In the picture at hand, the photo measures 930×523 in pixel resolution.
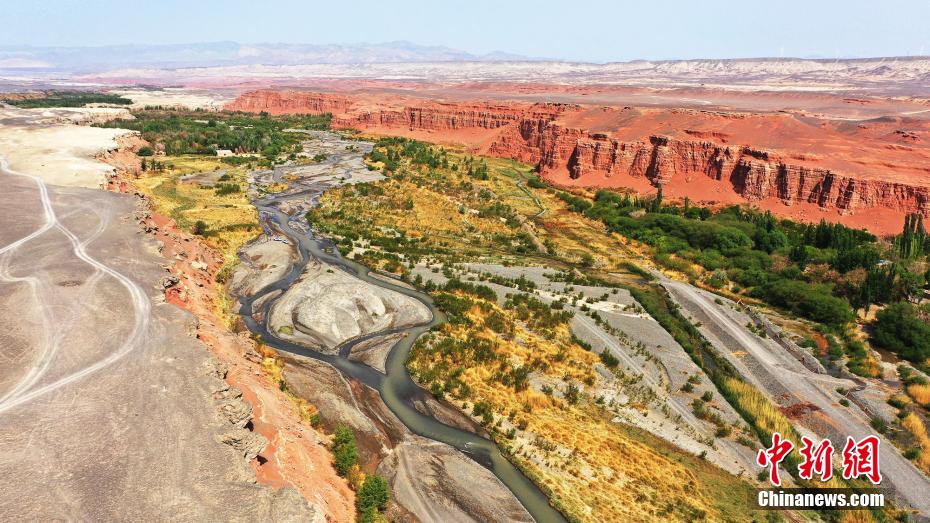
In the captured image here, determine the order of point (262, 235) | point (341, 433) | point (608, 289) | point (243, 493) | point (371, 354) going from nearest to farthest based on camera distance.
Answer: point (243, 493)
point (341, 433)
point (371, 354)
point (608, 289)
point (262, 235)

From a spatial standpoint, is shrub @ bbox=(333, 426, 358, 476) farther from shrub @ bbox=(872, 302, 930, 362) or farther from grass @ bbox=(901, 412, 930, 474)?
shrub @ bbox=(872, 302, 930, 362)

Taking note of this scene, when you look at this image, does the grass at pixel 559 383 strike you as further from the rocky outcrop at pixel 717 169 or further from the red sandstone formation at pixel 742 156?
the rocky outcrop at pixel 717 169

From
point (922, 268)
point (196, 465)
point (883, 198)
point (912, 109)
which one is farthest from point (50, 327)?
point (912, 109)

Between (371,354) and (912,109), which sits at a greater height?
(912,109)

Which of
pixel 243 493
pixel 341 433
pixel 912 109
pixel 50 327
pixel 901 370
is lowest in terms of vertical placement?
pixel 901 370

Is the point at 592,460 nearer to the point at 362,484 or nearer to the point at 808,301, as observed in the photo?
the point at 362,484

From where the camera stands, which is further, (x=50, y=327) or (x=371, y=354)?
(x=371, y=354)

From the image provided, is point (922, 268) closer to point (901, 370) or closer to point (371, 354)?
point (901, 370)

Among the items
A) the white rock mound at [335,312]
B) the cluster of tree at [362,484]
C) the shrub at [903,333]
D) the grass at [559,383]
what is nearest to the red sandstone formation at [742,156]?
the grass at [559,383]
